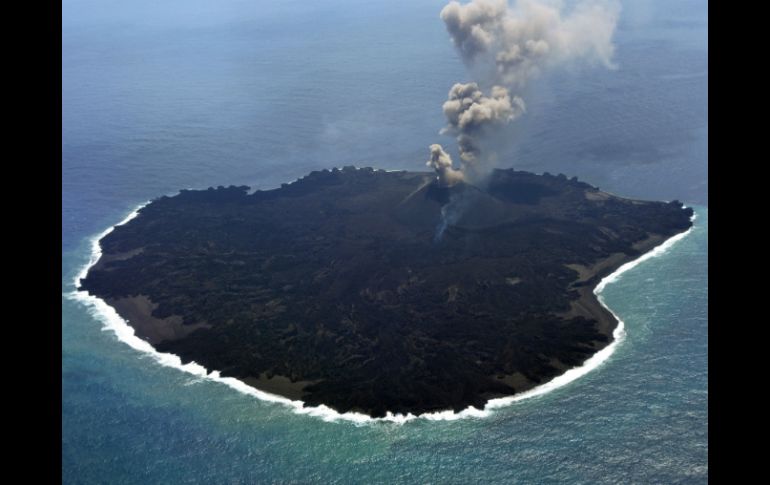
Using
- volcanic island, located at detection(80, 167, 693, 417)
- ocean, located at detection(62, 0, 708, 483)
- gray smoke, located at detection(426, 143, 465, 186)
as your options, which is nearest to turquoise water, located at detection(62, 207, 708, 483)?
ocean, located at detection(62, 0, 708, 483)

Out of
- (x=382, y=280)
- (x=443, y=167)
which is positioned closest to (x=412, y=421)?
(x=382, y=280)

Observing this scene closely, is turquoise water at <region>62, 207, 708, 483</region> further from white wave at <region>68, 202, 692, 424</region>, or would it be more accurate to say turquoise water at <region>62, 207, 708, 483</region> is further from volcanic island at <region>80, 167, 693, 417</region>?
volcanic island at <region>80, 167, 693, 417</region>

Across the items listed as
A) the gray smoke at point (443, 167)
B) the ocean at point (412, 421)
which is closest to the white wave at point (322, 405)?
the ocean at point (412, 421)

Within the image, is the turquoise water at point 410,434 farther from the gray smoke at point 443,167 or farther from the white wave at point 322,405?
the gray smoke at point 443,167

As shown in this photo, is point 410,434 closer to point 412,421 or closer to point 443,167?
point 412,421
